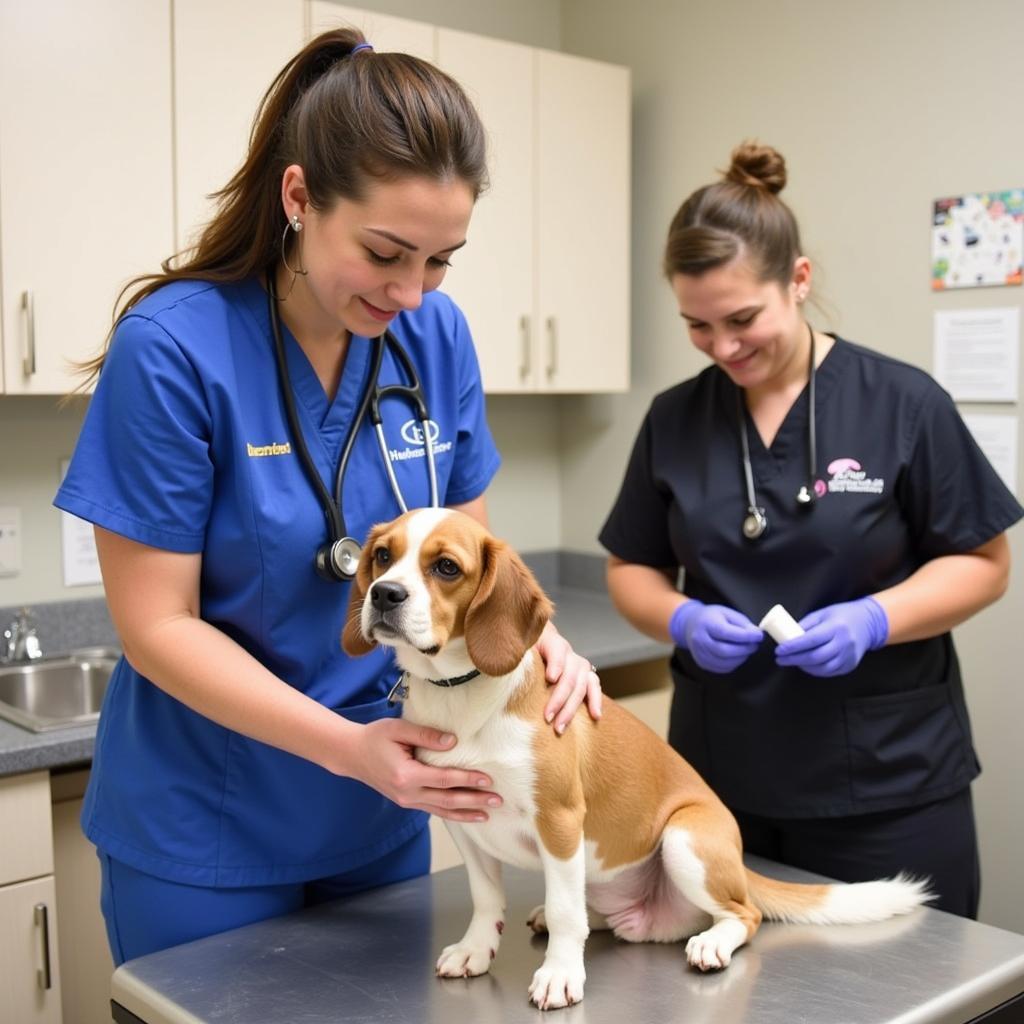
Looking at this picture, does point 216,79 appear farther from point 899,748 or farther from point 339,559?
point 899,748

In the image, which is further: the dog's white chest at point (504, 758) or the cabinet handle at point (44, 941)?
the cabinet handle at point (44, 941)

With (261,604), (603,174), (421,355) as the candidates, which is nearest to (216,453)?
(261,604)

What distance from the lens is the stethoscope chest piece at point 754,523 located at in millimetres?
1705

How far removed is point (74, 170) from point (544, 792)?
64.9 inches

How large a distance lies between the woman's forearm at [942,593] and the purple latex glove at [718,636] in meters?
0.19

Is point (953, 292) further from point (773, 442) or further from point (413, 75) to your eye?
point (413, 75)

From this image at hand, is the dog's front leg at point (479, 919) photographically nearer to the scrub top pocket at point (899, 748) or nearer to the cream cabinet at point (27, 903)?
the scrub top pocket at point (899, 748)

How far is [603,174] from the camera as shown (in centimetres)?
308

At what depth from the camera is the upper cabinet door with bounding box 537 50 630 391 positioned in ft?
9.75

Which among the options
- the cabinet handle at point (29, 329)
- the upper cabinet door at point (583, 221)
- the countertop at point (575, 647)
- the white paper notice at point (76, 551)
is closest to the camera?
the countertop at point (575, 647)

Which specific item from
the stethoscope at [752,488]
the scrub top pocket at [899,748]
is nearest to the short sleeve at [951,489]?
the stethoscope at [752,488]

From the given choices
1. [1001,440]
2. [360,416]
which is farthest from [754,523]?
[1001,440]

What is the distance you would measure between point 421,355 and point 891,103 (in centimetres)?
161

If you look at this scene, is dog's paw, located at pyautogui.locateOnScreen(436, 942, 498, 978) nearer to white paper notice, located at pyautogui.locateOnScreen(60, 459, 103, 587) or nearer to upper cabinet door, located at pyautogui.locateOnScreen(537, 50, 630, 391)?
white paper notice, located at pyautogui.locateOnScreen(60, 459, 103, 587)
